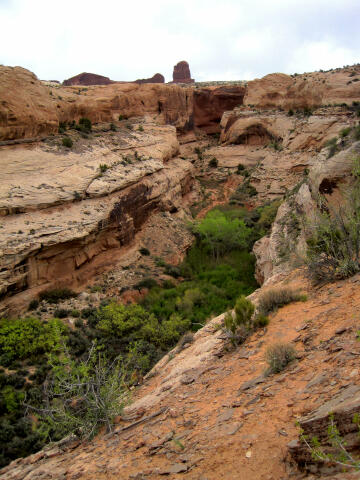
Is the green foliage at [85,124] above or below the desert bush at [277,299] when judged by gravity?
above

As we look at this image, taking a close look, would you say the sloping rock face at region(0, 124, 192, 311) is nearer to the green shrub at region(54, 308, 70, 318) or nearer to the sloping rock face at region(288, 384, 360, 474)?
the green shrub at region(54, 308, 70, 318)

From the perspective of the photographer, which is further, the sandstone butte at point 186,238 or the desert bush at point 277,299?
the desert bush at point 277,299

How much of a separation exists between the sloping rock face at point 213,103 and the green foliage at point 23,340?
112 feet

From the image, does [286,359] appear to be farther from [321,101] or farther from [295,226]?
[321,101]

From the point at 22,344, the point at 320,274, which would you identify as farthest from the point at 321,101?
the point at 22,344

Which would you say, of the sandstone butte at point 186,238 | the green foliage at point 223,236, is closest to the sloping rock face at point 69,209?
the sandstone butte at point 186,238

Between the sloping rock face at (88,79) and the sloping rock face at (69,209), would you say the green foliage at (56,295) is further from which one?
the sloping rock face at (88,79)

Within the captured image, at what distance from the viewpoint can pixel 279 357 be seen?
4.65 meters

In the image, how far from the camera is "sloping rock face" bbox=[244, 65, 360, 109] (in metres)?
30.0

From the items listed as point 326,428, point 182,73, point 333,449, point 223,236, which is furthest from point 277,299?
point 182,73

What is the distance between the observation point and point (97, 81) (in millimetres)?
71000

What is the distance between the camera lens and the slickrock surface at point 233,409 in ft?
11.3

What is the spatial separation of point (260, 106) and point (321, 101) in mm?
6433

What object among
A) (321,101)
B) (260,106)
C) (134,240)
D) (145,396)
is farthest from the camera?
(260,106)
